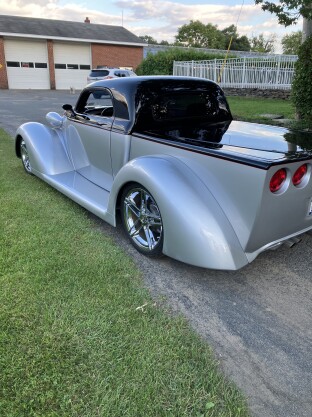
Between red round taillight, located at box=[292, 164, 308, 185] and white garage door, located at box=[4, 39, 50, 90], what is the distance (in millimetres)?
30770

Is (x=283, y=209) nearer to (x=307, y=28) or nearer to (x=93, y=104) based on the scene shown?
(x=93, y=104)

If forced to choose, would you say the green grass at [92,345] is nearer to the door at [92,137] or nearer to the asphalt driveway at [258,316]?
the asphalt driveway at [258,316]

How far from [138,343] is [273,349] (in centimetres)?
84

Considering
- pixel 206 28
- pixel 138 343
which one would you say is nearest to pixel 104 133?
pixel 138 343

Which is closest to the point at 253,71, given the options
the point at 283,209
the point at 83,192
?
the point at 83,192

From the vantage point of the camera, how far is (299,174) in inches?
99.8

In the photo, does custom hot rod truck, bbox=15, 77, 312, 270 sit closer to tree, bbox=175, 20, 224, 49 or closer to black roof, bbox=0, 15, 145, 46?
black roof, bbox=0, 15, 145, 46

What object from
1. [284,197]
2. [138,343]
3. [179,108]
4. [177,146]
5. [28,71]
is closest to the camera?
[138,343]

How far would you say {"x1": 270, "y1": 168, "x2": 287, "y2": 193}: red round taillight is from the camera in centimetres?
235

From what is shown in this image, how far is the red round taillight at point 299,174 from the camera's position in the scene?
2.50 metres

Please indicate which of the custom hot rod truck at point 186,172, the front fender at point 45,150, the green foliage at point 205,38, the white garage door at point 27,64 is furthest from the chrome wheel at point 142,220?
the green foliage at point 205,38

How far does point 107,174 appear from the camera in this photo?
4.01 m

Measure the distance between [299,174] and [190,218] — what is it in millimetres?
842

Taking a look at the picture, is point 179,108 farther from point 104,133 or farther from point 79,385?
point 79,385
